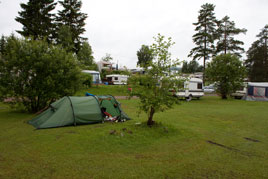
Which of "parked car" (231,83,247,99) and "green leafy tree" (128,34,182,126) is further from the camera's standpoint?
"parked car" (231,83,247,99)

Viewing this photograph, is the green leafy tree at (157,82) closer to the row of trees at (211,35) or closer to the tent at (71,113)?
the tent at (71,113)

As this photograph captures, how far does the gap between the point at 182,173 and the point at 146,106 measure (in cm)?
321

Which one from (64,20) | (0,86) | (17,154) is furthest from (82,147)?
(64,20)

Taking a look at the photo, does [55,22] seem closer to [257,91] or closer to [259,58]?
[257,91]

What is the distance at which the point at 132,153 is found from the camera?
485cm

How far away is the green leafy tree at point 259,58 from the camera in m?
39.7

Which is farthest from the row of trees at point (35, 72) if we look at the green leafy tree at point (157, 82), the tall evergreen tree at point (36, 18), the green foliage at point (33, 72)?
the tall evergreen tree at point (36, 18)

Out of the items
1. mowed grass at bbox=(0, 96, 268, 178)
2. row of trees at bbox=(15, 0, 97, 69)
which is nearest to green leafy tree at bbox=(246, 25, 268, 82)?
row of trees at bbox=(15, 0, 97, 69)

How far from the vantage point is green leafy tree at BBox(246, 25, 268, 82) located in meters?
39.7

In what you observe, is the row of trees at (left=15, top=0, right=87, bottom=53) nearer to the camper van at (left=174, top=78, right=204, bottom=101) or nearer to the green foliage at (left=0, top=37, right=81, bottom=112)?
the green foliage at (left=0, top=37, right=81, bottom=112)

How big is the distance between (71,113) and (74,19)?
26.2m

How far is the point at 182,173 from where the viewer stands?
381 cm

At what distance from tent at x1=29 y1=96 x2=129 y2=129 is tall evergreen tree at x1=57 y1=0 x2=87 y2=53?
2320cm

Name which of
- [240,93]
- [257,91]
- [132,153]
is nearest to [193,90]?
[240,93]
